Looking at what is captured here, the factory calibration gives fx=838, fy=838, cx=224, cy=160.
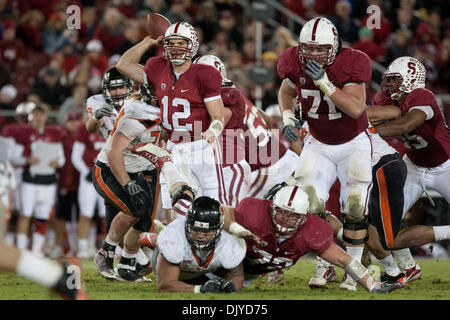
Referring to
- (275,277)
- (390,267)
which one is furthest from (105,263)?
(390,267)

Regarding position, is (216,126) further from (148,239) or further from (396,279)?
(396,279)

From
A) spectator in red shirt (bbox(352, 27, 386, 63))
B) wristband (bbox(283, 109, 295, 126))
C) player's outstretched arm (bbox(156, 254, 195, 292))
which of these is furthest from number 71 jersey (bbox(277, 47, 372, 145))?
spectator in red shirt (bbox(352, 27, 386, 63))

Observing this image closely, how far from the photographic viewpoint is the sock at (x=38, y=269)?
169 inches

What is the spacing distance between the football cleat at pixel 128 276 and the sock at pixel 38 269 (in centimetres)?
249

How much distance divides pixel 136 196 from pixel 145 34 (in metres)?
4.66

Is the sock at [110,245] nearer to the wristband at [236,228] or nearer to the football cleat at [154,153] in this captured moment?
the football cleat at [154,153]

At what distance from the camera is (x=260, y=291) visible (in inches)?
234

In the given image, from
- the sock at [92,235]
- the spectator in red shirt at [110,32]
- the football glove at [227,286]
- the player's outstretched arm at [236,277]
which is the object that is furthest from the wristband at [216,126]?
the spectator in red shirt at [110,32]

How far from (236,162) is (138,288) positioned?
1.27m

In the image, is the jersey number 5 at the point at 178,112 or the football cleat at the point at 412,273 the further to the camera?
the football cleat at the point at 412,273

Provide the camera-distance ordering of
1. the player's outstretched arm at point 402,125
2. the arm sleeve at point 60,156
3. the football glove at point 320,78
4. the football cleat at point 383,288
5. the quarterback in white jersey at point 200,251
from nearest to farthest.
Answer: the quarterback in white jersey at point 200,251, the football cleat at point 383,288, the football glove at point 320,78, the player's outstretched arm at point 402,125, the arm sleeve at point 60,156

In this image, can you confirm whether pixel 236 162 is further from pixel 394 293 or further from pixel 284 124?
pixel 394 293

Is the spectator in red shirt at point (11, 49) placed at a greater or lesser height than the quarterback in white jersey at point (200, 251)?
greater

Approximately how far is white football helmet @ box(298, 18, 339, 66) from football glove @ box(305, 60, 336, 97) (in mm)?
136
